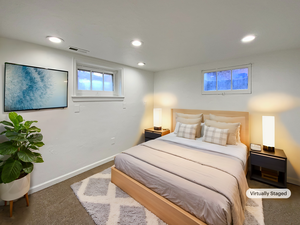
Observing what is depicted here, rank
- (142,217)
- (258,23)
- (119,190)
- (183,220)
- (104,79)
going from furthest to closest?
(104,79)
(119,190)
(142,217)
(258,23)
(183,220)

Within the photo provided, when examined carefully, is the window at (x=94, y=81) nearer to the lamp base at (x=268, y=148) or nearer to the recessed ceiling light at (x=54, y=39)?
the recessed ceiling light at (x=54, y=39)

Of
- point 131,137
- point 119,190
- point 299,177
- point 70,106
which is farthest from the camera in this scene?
point 131,137

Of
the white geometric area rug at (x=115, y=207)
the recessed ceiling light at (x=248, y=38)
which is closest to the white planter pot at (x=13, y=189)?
the white geometric area rug at (x=115, y=207)

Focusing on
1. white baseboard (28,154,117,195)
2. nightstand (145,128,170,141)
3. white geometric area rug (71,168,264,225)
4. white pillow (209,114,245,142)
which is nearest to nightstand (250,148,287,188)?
white pillow (209,114,245,142)

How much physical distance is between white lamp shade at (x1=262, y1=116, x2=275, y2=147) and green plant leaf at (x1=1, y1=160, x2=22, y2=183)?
362 cm

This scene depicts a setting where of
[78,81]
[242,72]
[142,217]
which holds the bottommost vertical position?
[142,217]

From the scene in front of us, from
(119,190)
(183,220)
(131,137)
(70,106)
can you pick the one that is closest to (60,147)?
(70,106)

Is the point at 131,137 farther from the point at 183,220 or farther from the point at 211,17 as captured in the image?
the point at 211,17

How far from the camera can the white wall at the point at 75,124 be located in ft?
6.97

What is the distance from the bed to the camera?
1.32 meters

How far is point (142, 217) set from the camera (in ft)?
5.59

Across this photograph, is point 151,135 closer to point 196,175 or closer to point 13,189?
point 196,175

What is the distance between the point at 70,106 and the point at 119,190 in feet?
5.51

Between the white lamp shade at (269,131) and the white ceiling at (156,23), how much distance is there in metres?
1.19
